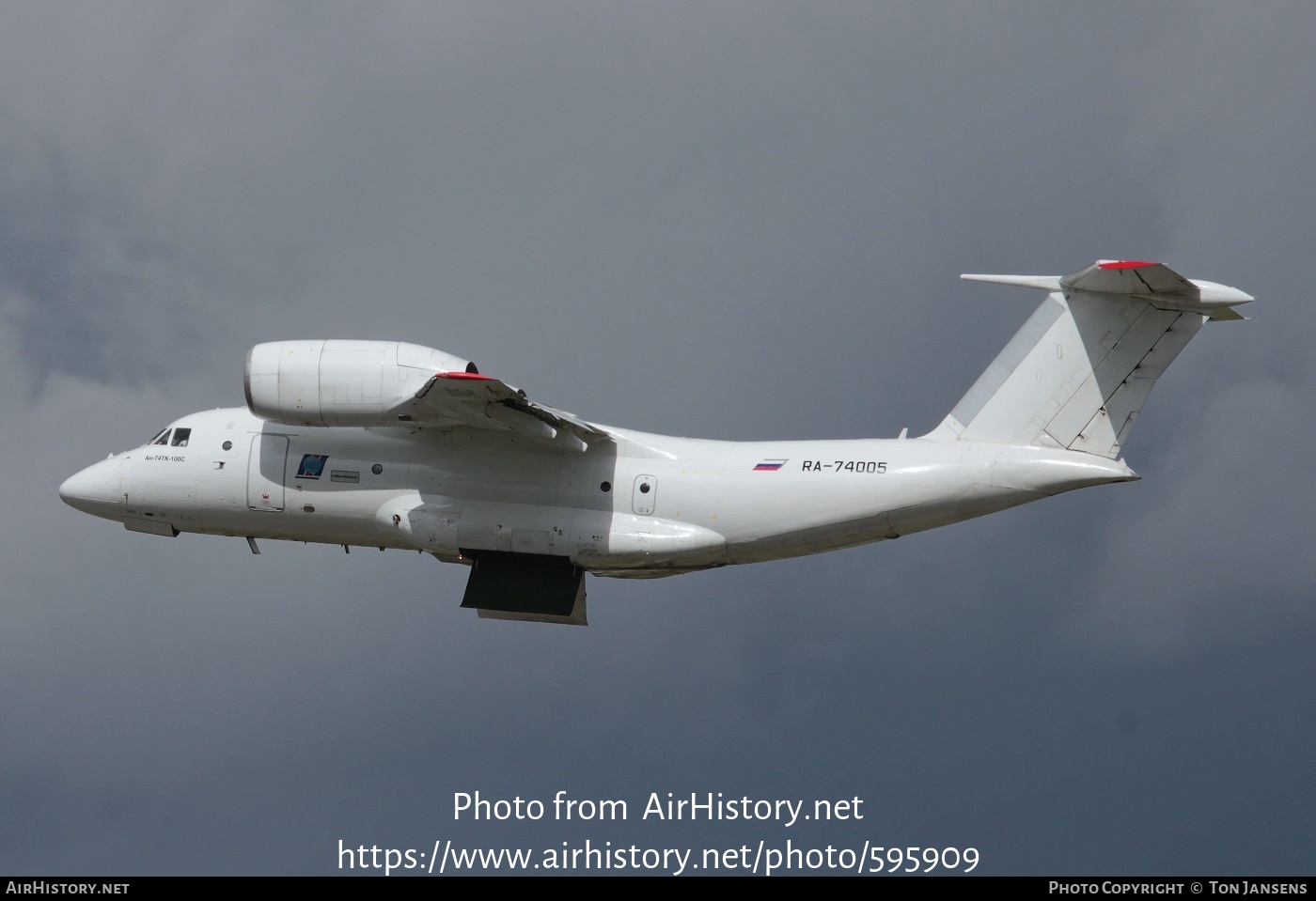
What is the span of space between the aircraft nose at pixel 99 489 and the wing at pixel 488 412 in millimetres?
4274

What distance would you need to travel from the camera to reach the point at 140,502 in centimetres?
2236

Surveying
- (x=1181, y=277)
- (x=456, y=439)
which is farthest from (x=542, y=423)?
(x=1181, y=277)

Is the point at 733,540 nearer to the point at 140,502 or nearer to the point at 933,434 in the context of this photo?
the point at 933,434

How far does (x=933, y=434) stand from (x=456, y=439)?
5227 mm

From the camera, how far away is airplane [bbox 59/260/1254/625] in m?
20.0

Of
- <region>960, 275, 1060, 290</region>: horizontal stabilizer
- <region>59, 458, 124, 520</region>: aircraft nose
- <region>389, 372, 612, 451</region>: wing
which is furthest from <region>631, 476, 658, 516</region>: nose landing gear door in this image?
<region>59, 458, 124, 520</region>: aircraft nose

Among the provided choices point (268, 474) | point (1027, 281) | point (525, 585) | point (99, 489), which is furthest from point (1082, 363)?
point (99, 489)

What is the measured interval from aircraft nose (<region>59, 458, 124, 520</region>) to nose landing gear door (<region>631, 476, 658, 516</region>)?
20.0 feet

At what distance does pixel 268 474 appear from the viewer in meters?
21.8

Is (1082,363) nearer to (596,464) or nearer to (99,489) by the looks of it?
(596,464)

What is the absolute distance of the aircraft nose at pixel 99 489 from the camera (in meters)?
22.5

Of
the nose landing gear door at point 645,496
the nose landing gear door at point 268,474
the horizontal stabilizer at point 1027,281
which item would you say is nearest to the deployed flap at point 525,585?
the nose landing gear door at point 645,496
